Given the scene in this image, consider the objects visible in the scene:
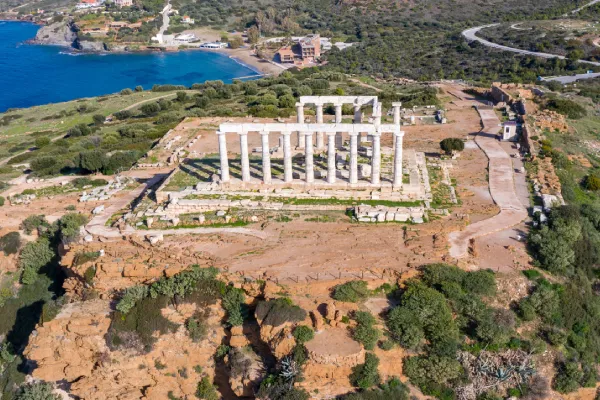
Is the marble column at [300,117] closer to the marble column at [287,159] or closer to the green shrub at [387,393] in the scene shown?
the marble column at [287,159]

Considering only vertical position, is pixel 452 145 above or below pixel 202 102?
above

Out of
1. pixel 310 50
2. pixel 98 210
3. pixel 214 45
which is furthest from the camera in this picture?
pixel 214 45

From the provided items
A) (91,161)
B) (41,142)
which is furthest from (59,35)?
(91,161)

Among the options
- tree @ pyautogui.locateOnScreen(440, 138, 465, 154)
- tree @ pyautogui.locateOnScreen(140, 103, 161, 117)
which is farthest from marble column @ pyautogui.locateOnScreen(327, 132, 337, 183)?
tree @ pyautogui.locateOnScreen(140, 103, 161, 117)

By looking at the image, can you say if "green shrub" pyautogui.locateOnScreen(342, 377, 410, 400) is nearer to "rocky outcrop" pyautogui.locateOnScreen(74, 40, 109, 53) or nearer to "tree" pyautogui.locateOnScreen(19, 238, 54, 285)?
"tree" pyautogui.locateOnScreen(19, 238, 54, 285)

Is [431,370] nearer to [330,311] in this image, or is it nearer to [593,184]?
[330,311]

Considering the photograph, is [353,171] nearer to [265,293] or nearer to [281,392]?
[265,293]
